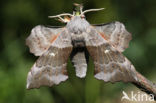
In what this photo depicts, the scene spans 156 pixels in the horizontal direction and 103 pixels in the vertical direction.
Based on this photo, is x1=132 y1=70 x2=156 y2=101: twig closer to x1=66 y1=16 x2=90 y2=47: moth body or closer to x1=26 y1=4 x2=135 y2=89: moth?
x1=26 y1=4 x2=135 y2=89: moth

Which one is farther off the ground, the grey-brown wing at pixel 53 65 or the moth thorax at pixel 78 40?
the moth thorax at pixel 78 40

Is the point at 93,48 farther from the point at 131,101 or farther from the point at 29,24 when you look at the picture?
the point at 29,24

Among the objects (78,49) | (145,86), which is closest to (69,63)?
(78,49)

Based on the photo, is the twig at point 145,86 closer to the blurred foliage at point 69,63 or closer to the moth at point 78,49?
the moth at point 78,49

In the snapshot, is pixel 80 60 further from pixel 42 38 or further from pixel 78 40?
pixel 42 38

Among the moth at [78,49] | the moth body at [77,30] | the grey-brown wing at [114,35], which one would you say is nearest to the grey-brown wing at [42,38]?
the moth at [78,49]

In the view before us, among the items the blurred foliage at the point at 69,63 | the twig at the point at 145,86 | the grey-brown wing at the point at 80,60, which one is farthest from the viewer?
the blurred foliage at the point at 69,63
